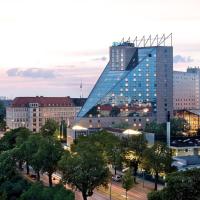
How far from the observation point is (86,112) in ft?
634

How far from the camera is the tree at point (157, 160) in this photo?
89.9m

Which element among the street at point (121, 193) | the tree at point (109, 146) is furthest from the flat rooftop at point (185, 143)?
the street at point (121, 193)

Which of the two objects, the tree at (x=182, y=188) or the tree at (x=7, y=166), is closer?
the tree at (x=182, y=188)

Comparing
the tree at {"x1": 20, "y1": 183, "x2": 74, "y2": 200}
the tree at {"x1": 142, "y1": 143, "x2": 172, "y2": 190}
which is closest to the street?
the tree at {"x1": 142, "y1": 143, "x2": 172, "y2": 190}

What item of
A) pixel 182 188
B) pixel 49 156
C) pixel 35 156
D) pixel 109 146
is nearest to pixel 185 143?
pixel 109 146

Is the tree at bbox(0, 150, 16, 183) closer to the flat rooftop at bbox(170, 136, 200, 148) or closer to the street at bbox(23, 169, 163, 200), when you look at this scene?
the street at bbox(23, 169, 163, 200)

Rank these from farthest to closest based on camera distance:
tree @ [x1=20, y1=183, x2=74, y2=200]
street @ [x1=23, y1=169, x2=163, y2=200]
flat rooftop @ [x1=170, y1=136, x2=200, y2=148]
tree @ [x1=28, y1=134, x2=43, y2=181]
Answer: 1. flat rooftop @ [x1=170, y1=136, x2=200, y2=148]
2. tree @ [x1=28, y1=134, x2=43, y2=181]
3. street @ [x1=23, y1=169, x2=163, y2=200]
4. tree @ [x1=20, y1=183, x2=74, y2=200]

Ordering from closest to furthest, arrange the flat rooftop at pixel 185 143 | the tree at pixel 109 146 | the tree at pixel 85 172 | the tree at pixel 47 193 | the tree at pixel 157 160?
the tree at pixel 47 193, the tree at pixel 85 172, the tree at pixel 157 160, the tree at pixel 109 146, the flat rooftop at pixel 185 143

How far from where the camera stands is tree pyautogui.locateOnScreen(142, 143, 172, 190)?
295ft

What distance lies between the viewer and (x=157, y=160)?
9025 centimetres

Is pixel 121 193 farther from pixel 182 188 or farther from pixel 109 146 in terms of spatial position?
pixel 182 188

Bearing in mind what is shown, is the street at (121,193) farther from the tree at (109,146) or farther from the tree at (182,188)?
the tree at (182,188)

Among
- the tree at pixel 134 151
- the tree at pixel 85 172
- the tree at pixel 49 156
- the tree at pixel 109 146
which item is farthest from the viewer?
the tree at pixel 109 146

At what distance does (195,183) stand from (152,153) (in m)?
34.1
